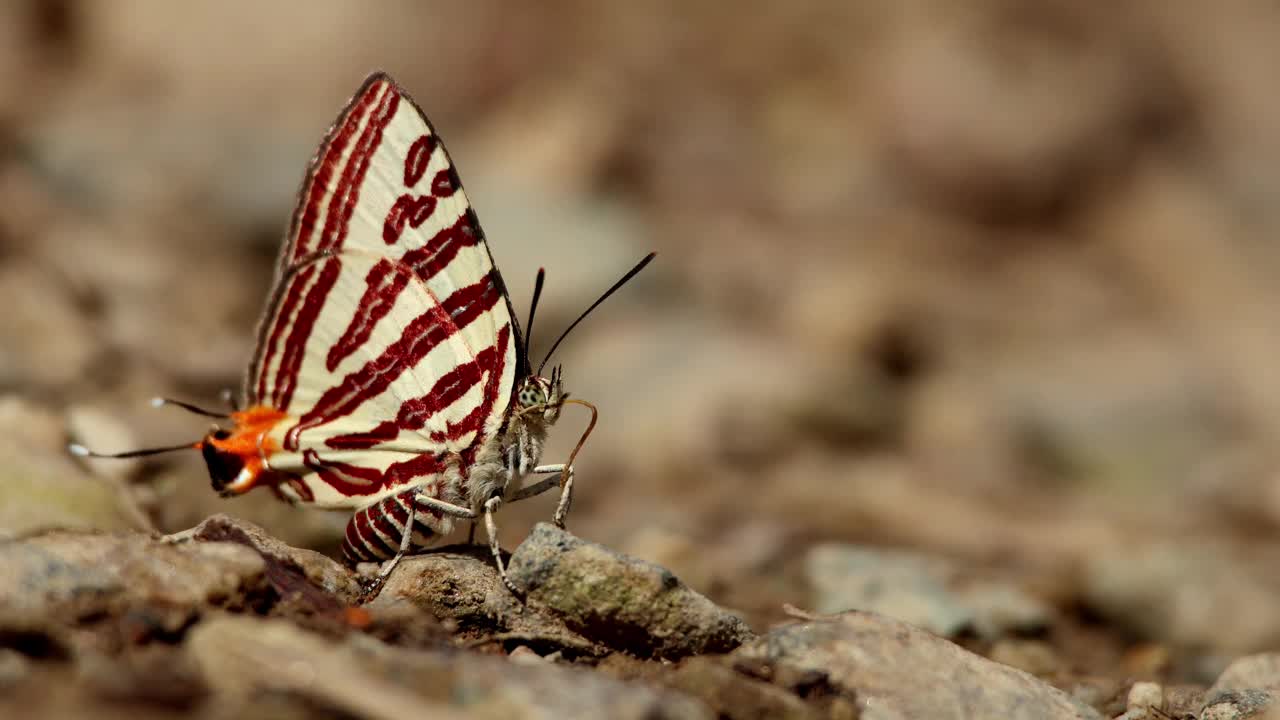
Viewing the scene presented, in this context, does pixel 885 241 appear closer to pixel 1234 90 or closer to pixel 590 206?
pixel 590 206

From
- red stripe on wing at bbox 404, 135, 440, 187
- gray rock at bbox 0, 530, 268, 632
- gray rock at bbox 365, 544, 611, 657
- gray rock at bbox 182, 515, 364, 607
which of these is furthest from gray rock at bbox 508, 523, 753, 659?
red stripe on wing at bbox 404, 135, 440, 187

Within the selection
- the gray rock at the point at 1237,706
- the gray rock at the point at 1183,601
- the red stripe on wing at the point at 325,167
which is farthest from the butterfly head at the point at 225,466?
the gray rock at the point at 1183,601

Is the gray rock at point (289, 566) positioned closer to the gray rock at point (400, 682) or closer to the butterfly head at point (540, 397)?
the gray rock at point (400, 682)

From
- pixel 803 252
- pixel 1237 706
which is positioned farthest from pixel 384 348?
pixel 803 252

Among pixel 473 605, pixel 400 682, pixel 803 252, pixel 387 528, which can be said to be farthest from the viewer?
pixel 803 252

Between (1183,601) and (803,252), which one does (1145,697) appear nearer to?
(1183,601)

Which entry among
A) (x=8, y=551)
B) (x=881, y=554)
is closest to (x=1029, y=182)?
(x=881, y=554)
